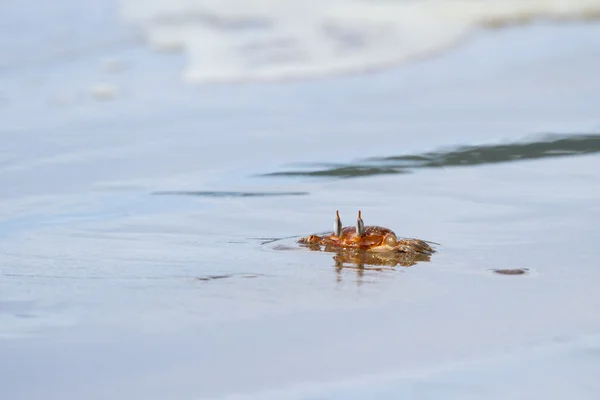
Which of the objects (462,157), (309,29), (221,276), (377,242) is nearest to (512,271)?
(377,242)

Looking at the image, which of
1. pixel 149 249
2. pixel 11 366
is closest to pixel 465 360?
pixel 11 366

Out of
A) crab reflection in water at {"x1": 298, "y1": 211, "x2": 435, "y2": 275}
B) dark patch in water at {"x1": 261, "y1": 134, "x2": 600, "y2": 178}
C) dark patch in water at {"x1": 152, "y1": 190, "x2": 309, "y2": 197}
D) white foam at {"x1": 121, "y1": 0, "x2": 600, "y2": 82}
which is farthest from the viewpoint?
white foam at {"x1": 121, "y1": 0, "x2": 600, "y2": 82}

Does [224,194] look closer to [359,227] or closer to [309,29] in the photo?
[359,227]

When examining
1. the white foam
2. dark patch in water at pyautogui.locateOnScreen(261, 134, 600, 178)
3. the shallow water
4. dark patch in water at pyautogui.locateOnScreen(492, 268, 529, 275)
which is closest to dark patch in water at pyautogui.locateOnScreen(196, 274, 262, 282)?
the shallow water

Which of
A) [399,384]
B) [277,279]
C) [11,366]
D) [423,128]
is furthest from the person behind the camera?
[423,128]

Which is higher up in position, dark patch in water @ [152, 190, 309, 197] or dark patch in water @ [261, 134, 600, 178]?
dark patch in water @ [261, 134, 600, 178]

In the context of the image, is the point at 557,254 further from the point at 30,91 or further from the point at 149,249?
the point at 30,91

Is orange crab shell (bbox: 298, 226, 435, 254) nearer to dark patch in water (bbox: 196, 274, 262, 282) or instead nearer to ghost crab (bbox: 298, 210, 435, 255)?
ghost crab (bbox: 298, 210, 435, 255)
